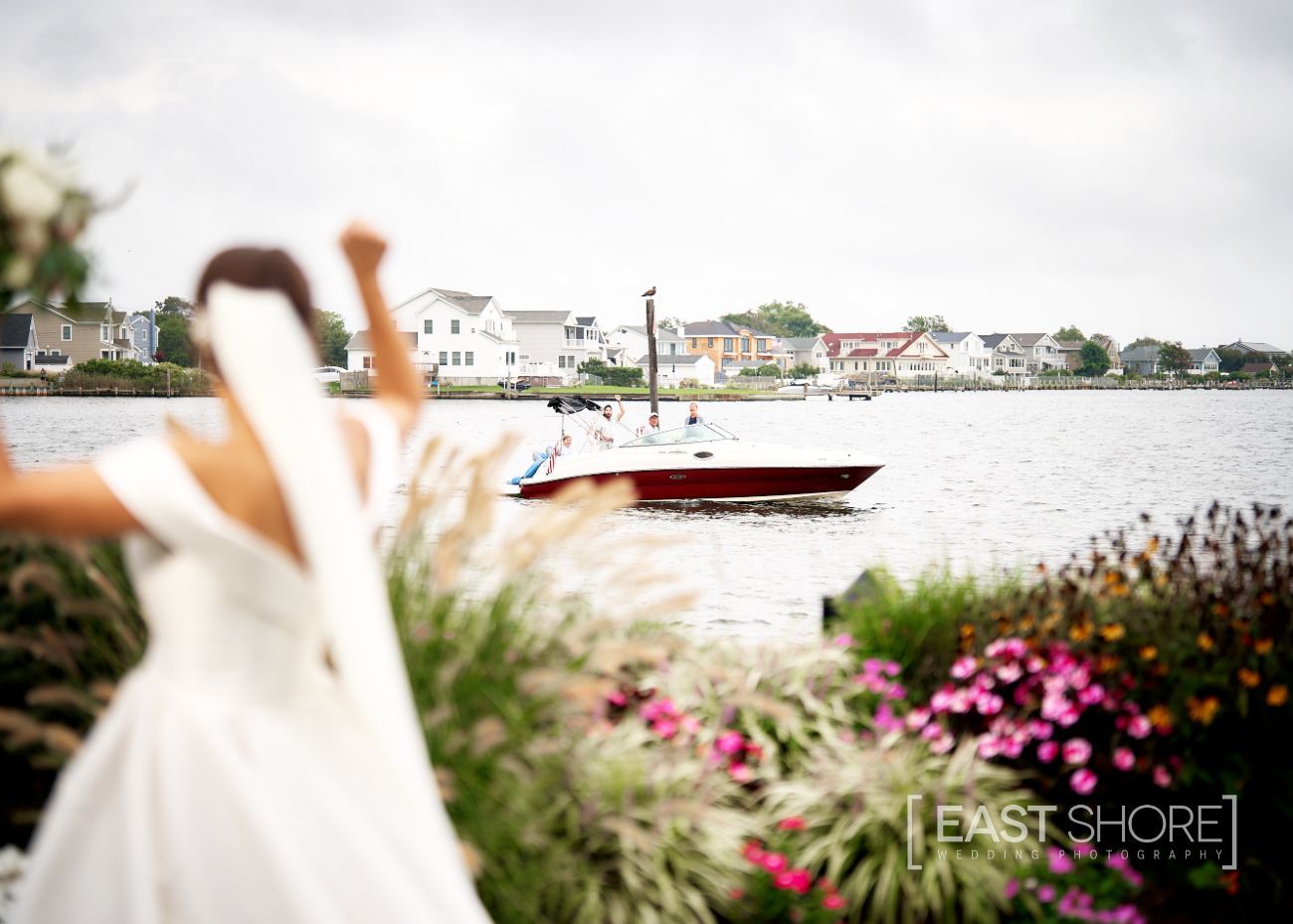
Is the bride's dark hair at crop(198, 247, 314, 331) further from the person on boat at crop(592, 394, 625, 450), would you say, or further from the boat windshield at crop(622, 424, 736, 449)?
the person on boat at crop(592, 394, 625, 450)

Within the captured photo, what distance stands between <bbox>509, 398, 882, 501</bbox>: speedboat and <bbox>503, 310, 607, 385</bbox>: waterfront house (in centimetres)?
9802

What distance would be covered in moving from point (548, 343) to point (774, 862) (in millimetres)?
124334

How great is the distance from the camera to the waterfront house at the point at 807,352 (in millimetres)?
187875

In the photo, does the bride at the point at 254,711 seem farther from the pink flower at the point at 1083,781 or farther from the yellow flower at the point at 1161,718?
the yellow flower at the point at 1161,718

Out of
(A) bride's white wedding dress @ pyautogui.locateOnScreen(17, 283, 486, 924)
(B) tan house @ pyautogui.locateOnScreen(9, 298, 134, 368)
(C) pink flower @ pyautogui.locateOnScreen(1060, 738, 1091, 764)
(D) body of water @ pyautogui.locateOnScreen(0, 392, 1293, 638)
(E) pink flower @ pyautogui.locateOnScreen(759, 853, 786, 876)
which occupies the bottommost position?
(D) body of water @ pyautogui.locateOnScreen(0, 392, 1293, 638)

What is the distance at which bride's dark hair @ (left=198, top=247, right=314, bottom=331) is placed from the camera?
2.29 meters

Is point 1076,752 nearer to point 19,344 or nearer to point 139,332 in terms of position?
point 19,344

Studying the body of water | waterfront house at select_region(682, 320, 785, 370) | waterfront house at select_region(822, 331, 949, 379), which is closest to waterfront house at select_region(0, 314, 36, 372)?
the body of water

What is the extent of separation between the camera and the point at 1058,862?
4.09m

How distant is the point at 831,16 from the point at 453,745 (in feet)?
213

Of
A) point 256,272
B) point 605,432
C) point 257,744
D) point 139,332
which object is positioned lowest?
point 605,432

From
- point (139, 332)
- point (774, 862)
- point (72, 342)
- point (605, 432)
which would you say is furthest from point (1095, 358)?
point (774, 862)

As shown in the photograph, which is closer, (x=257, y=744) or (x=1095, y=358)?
(x=257, y=744)

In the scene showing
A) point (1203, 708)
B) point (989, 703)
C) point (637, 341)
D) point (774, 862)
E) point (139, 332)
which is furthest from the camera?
point (637, 341)
